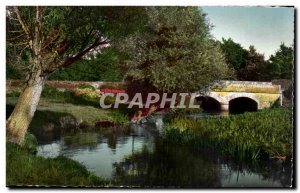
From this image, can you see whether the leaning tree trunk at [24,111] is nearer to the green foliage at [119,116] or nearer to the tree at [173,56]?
the green foliage at [119,116]

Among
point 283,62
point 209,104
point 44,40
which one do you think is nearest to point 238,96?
point 209,104

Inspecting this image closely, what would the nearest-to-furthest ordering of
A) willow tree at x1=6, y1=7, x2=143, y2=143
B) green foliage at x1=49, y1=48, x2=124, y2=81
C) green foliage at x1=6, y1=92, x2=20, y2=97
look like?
green foliage at x1=6, y1=92, x2=20, y2=97
willow tree at x1=6, y1=7, x2=143, y2=143
green foliage at x1=49, y1=48, x2=124, y2=81

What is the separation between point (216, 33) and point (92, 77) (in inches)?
81.7

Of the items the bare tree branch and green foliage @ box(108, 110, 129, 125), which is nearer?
the bare tree branch

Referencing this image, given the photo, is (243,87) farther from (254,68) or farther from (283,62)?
(283,62)

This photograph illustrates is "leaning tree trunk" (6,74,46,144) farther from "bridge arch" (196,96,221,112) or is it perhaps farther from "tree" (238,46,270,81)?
"tree" (238,46,270,81)

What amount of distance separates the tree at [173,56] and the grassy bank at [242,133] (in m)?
0.64

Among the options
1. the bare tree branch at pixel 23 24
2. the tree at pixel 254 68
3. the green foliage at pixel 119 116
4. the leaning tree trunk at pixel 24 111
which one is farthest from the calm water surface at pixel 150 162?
the bare tree branch at pixel 23 24

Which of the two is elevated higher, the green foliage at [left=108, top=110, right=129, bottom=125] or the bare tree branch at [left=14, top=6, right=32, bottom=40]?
the bare tree branch at [left=14, top=6, right=32, bottom=40]

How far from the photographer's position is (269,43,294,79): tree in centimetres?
1038

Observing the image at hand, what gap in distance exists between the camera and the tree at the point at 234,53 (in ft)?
34.7

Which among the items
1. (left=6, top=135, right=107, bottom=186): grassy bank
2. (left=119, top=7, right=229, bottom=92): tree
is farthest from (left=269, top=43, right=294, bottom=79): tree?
(left=6, top=135, right=107, bottom=186): grassy bank

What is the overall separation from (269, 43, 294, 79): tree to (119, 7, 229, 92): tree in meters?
0.78

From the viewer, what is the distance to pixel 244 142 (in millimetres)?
10734
